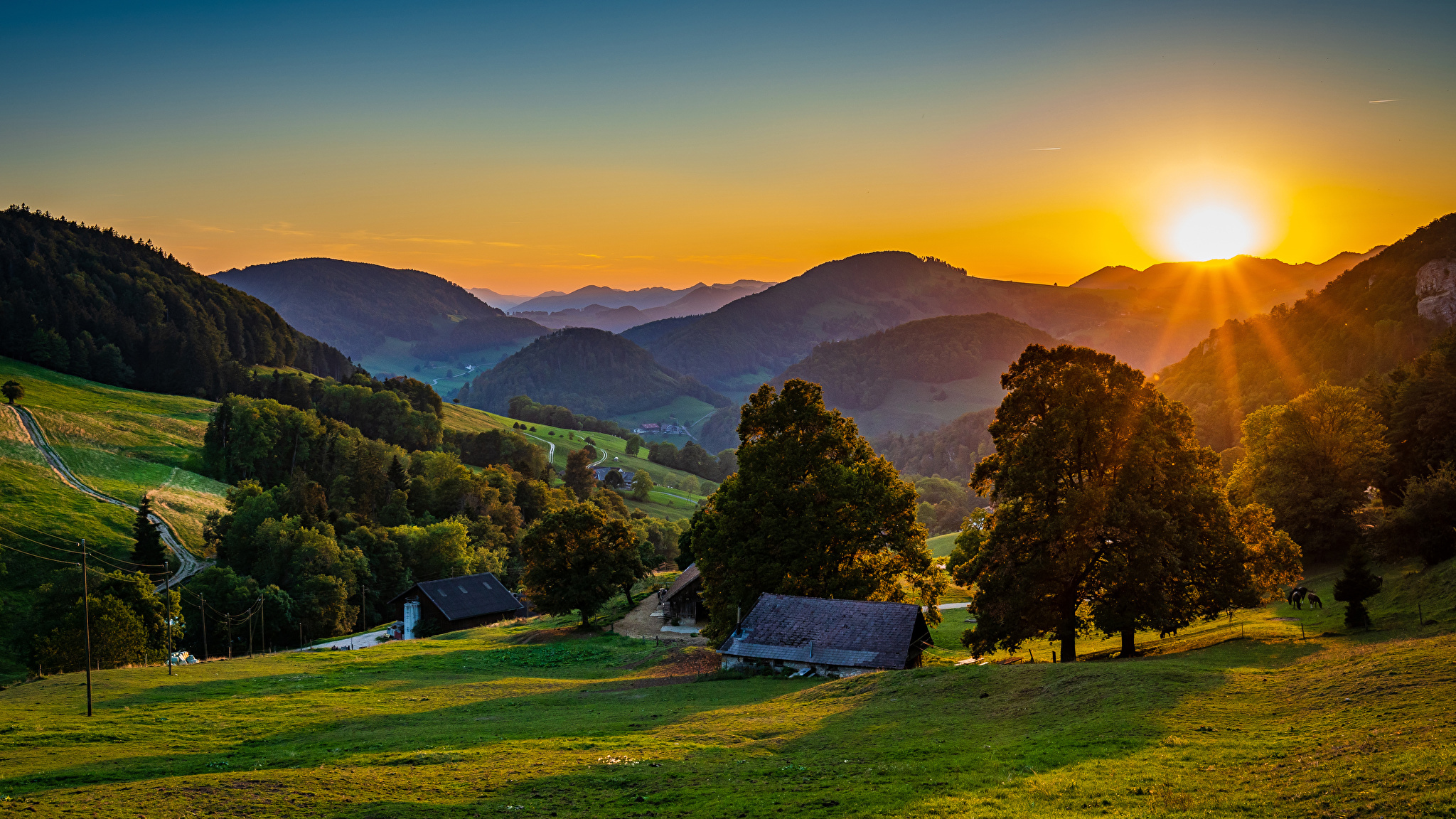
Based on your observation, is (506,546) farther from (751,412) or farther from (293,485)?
(751,412)

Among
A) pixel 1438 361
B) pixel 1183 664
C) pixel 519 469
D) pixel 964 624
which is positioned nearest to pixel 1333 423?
pixel 1438 361

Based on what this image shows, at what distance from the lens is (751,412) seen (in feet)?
143

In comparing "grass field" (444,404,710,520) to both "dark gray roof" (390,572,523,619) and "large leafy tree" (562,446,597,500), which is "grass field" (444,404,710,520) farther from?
"dark gray roof" (390,572,523,619)

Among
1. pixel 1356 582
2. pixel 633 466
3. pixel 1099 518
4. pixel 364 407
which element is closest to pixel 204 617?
pixel 1099 518

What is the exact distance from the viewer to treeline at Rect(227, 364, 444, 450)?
142m

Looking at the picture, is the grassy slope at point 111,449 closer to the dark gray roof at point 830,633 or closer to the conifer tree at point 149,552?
the conifer tree at point 149,552

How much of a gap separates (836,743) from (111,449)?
4539 inches

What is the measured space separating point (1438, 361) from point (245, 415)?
12831 centimetres

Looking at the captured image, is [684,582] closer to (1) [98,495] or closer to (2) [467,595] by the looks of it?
(2) [467,595]

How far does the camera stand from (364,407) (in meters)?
144

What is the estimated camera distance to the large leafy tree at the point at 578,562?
2288 inches

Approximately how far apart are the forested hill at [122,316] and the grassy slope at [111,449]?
8.14 metres

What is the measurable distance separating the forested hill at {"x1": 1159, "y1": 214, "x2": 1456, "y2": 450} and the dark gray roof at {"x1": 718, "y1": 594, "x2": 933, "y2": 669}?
107 meters

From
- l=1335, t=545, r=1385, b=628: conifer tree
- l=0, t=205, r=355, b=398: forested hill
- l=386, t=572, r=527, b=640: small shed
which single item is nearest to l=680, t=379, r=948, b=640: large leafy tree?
l=1335, t=545, r=1385, b=628: conifer tree
